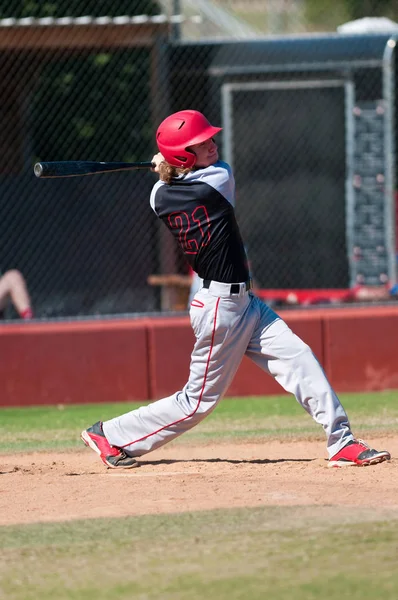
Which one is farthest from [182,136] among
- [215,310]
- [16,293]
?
[16,293]

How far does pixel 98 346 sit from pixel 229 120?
3.37 metres

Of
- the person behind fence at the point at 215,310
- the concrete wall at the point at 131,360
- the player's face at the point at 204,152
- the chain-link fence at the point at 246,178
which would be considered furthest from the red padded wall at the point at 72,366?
the player's face at the point at 204,152

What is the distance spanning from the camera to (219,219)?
5.22m

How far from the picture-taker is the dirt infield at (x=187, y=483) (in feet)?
15.1

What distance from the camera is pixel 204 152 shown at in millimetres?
5234

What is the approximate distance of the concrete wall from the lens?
28.9ft

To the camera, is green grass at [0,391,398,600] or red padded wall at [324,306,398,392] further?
red padded wall at [324,306,398,392]

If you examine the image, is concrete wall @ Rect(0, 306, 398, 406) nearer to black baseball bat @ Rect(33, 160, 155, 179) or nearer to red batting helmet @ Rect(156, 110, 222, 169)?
black baseball bat @ Rect(33, 160, 155, 179)

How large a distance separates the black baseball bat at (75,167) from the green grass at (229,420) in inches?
81.1

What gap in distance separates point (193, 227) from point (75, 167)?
0.72 metres

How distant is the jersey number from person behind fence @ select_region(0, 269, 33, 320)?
14.7 ft

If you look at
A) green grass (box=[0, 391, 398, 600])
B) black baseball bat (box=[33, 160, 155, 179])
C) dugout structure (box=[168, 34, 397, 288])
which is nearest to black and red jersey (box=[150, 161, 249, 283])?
black baseball bat (box=[33, 160, 155, 179])

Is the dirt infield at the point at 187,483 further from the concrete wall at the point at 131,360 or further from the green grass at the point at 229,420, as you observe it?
the concrete wall at the point at 131,360

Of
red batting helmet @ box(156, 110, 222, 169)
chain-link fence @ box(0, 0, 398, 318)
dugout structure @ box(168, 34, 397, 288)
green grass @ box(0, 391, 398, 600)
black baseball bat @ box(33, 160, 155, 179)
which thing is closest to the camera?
green grass @ box(0, 391, 398, 600)
